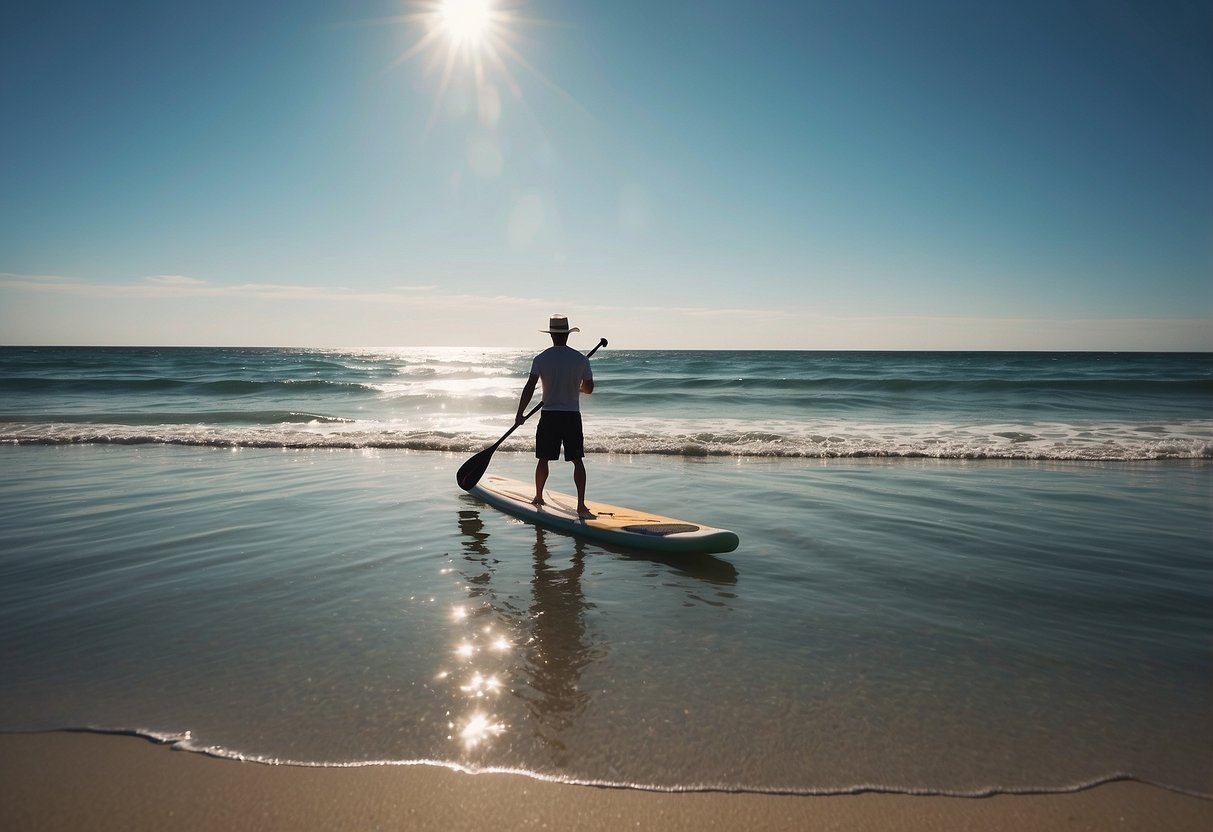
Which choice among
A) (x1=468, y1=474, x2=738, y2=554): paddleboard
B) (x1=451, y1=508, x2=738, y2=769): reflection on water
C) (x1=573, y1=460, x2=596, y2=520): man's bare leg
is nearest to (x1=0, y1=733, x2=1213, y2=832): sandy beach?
(x1=451, y1=508, x2=738, y2=769): reflection on water

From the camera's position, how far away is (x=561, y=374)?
6.73 metres

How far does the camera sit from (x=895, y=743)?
2.62 metres

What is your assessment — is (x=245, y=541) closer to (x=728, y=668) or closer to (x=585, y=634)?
(x=585, y=634)

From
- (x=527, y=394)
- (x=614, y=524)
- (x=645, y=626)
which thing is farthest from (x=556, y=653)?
(x=527, y=394)

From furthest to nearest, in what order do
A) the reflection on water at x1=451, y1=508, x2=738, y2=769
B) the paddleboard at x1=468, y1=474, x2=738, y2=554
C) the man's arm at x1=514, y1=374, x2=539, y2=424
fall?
the man's arm at x1=514, y1=374, x2=539, y2=424 → the paddleboard at x1=468, y1=474, x2=738, y2=554 → the reflection on water at x1=451, y1=508, x2=738, y2=769

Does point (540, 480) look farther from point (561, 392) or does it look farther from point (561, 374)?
point (561, 374)

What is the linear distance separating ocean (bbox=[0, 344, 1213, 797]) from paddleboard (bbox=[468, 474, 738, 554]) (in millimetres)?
144

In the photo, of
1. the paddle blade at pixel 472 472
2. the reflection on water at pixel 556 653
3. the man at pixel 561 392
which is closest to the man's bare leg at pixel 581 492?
the man at pixel 561 392

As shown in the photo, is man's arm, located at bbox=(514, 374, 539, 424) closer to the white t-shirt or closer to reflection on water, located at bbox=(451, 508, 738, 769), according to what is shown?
the white t-shirt

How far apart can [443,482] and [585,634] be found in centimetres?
537

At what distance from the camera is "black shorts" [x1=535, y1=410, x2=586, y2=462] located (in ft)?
22.2

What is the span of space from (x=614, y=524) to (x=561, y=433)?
132 cm

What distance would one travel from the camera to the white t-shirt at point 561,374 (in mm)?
6703

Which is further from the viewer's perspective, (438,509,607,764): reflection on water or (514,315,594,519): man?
(514,315,594,519): man
